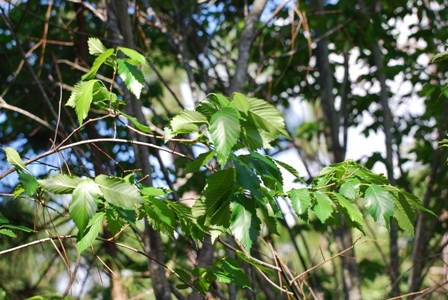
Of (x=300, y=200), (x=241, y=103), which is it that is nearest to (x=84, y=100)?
(x=241, y=103)

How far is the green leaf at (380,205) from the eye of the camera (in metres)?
1.65

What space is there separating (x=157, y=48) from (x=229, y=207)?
390 cm

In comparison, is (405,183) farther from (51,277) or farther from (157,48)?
(51,277)

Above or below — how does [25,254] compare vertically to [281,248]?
above

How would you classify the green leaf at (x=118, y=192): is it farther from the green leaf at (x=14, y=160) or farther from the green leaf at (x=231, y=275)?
the green leaf at (x=231, y=275)

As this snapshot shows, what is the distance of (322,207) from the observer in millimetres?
1658

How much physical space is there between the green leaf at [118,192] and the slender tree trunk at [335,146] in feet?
8.42

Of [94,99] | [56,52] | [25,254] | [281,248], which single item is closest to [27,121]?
[56,52]

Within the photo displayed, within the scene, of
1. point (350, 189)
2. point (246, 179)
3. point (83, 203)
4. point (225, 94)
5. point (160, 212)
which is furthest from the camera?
point (225, 94)

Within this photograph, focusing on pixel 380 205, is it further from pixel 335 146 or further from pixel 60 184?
pixel 335 146

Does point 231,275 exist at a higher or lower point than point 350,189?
lower

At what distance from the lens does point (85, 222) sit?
1393mm

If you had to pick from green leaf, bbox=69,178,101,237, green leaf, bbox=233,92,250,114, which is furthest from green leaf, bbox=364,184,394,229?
green leaf, bbox=69,178,101,237

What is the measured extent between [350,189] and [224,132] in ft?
1.72
